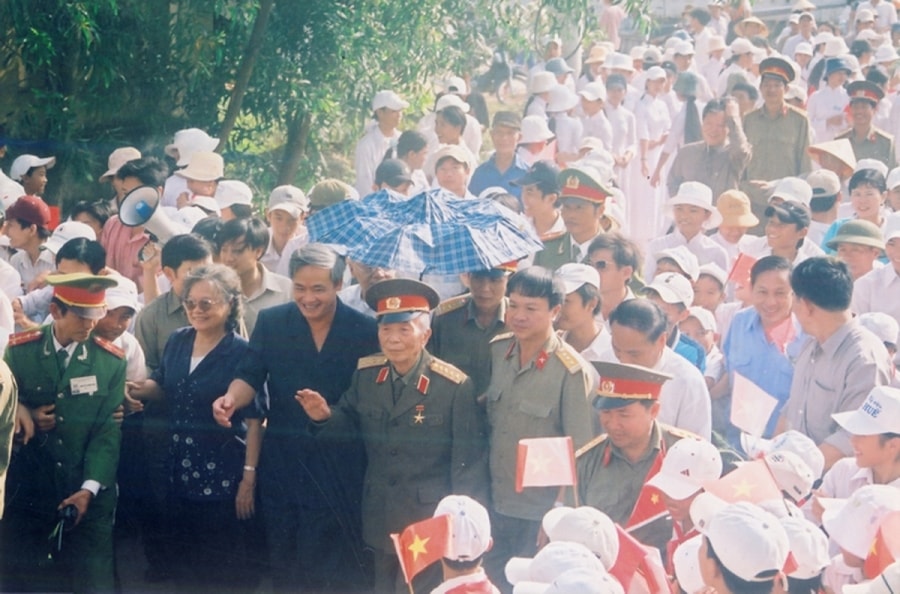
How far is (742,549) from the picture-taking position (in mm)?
4141

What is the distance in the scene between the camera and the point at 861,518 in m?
4.71

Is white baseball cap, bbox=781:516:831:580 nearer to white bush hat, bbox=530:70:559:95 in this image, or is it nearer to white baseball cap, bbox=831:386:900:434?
white baseball cap, bbox=831:386:900:434

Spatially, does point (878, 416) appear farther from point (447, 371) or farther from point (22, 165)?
point (22, 165)

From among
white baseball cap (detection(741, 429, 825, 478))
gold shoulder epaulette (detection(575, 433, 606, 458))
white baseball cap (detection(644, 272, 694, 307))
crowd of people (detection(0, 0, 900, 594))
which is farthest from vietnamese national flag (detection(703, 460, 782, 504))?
white baseball cap (detection(644, 272, 694, 307))

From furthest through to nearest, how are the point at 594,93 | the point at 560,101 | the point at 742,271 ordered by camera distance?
1. the point at 594,93
2. the point at 560,101
3. the point at 742,271

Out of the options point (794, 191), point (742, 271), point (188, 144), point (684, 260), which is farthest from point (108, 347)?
point (794, 191)

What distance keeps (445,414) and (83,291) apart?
1646 mm

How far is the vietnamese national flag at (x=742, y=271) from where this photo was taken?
26.4 feet

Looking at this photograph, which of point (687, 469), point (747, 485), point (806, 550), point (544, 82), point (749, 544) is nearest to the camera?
point (749, 544)

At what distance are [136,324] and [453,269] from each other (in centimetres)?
158

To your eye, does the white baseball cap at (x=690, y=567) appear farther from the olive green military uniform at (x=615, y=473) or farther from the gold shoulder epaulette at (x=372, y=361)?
the gold shoulder epaulette at (x=372, y=361)

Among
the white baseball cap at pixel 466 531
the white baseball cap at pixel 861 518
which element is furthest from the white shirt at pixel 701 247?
the white baseball cap at pixel 466 531

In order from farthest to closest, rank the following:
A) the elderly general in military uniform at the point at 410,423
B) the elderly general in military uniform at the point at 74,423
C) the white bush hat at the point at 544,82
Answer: the white bush hat at the point at 544,82 → the elderly general in military uniform at the point at 74,423 → the elderly general in military uniform at the point at 410,423

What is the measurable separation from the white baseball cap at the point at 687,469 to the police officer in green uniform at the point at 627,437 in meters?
0.22
